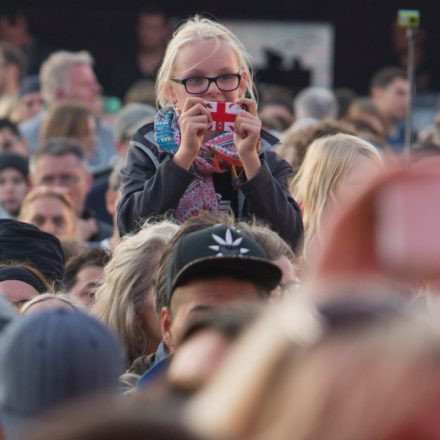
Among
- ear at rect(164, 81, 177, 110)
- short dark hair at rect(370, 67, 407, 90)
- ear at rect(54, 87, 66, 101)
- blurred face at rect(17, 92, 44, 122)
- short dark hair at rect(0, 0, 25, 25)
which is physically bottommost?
short dark hair at rect(370, 67, 407, 90)

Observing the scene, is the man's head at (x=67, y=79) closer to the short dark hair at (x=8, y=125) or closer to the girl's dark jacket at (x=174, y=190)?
the short dark hair at (x=8, y=125)

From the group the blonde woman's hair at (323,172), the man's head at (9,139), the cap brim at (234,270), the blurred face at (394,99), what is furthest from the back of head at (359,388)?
the blurred face at (394,99)

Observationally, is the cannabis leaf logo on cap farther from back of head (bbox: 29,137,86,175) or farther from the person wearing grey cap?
back of head (bbox: 29,137,86,175)

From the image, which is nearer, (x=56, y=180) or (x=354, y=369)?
(x=354, y=369)

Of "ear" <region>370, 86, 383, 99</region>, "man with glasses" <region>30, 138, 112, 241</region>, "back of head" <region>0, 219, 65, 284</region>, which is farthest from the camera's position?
"ear" <region>370, 86, 383, 99</region>

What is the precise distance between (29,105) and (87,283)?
6.97m

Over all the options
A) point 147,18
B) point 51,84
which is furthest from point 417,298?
point 147,18

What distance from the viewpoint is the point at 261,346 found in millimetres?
1599

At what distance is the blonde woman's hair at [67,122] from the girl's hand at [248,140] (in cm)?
572

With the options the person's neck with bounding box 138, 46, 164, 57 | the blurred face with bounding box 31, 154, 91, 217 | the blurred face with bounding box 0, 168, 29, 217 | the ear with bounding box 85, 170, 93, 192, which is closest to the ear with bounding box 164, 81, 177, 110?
the blurred face with bounding box 31, 154, 91, 217

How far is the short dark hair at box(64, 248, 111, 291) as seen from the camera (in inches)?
240

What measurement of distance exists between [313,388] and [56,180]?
7954 millimetres

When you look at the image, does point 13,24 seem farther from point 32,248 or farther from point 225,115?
point 225,115

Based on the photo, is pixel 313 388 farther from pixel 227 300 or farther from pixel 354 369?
pixel 227 300
